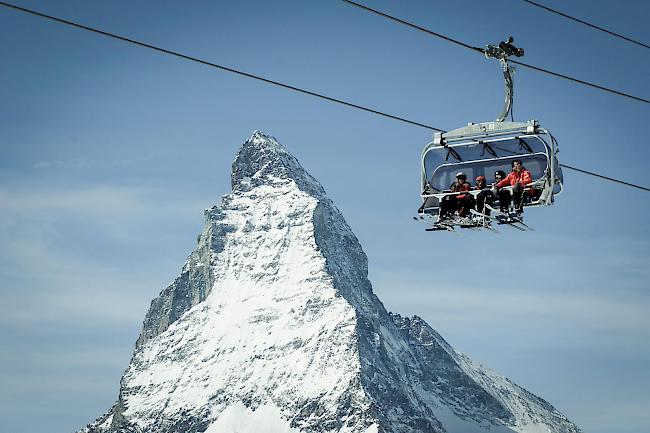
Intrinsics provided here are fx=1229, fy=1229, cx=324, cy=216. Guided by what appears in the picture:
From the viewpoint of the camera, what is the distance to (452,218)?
3619 centimetres

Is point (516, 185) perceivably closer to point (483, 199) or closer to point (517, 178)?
point (517, 178)

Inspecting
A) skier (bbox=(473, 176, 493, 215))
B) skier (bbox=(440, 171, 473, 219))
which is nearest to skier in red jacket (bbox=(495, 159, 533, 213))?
skier (bbox=(473, 176, 493, 215))

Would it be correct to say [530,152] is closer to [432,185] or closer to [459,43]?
[432,185]

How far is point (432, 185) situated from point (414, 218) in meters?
1.34

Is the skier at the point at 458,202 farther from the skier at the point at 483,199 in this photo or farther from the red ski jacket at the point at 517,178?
the red ski jacket at the point at 517,178

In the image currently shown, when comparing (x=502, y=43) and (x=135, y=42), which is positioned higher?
(x=502, y=43)

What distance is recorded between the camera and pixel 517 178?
35.8m

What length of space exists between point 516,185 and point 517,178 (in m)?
0.36

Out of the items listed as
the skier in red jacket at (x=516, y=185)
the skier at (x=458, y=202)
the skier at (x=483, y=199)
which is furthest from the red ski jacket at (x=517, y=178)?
the skier at (x=458, y=202)

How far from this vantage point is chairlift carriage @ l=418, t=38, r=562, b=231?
35.0 m

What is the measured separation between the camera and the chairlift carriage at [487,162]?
35031 mm

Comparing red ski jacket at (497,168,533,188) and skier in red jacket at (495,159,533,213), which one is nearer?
skier in red jacket at (495,159,533,213)

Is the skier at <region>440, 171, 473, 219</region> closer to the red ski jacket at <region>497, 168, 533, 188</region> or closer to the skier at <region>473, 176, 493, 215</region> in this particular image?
the skier at <region>473, 176, 493, 215</region>

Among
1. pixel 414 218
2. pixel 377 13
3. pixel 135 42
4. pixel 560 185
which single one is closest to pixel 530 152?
pixel 560 185
